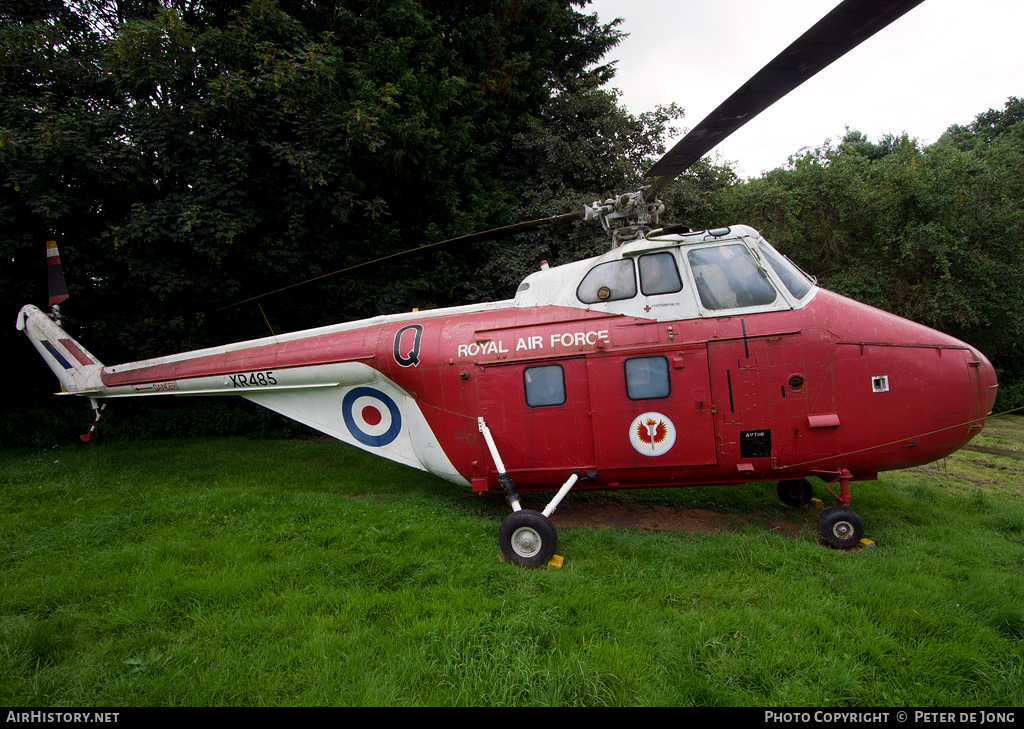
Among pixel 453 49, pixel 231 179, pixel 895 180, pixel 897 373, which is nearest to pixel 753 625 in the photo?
pixel 897 373

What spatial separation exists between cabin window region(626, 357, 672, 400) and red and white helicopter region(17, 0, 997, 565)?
15mm

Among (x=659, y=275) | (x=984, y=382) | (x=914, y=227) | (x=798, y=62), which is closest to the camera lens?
(x=798, y=62)

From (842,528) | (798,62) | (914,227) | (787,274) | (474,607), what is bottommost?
(842,528)

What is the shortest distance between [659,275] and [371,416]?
406cm

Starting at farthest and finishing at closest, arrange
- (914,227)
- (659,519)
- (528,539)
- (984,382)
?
(914,227)
(659,519)
(984,382)
(528,539)

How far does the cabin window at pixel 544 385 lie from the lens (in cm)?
568

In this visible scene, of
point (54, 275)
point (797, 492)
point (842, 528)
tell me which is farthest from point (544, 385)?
point (54, 275)

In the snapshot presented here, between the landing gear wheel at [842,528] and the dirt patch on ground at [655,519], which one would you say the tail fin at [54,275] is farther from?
the landing gear wheel at [842,528]

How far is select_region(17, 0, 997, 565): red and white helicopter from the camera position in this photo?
511 centimetres

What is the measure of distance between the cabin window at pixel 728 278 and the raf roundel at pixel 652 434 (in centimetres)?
136

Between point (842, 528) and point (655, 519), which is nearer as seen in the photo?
point (842, 528)

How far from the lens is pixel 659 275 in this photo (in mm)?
5578

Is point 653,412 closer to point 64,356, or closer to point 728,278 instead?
point 728,278

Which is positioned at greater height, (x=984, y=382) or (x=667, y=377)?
(x=667, y=377)
